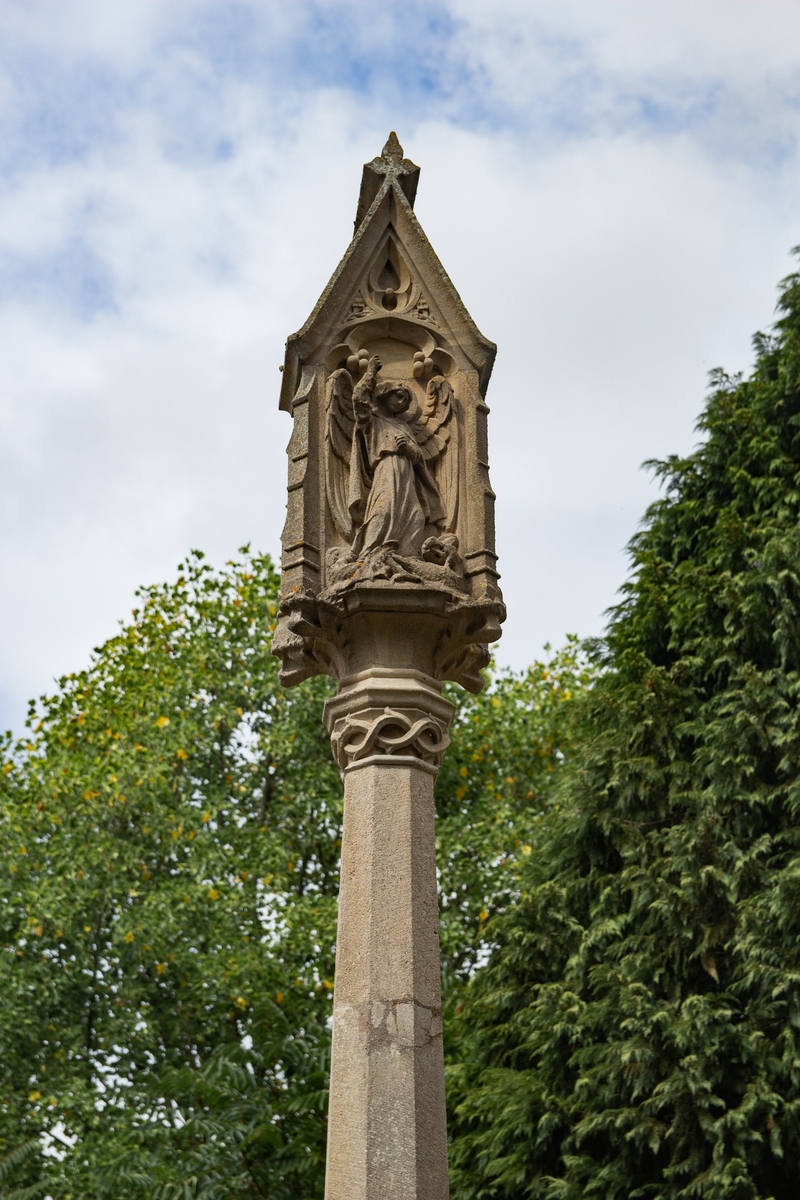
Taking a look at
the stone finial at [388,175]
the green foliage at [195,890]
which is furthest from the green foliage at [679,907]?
the stone finial at [388,175]

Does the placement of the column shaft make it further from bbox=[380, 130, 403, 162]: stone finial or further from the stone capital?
bbox=[380, 130, 403, 162]: stone finial

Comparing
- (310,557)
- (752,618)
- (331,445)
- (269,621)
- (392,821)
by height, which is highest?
(269,621)

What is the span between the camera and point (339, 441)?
19.9 ft

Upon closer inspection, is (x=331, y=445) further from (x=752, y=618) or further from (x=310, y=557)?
(x=752, y=618)

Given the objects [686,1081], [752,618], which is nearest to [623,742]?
[752,618]

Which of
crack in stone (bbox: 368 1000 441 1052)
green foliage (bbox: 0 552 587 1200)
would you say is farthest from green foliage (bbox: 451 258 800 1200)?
crack in stone (bbox: 368 1000 441 1052)

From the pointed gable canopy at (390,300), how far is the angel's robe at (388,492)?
0.42 meters

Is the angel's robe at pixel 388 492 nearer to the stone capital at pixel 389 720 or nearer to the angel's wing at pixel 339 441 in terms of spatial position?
the angel's wing at pixel 339 441

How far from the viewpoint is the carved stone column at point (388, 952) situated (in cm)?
471

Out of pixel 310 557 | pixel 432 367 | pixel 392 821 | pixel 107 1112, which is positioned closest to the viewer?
pixel 392 821

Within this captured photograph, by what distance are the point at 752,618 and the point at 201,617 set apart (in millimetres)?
7434


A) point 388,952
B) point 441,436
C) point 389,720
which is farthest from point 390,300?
point 388,952

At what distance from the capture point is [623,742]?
11.5 metres

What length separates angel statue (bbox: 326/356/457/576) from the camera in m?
5.70
